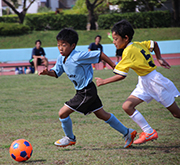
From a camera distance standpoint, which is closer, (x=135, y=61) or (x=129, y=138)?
(x=135, y=61)

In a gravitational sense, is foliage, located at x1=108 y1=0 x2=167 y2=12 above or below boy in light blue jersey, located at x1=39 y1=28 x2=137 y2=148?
below

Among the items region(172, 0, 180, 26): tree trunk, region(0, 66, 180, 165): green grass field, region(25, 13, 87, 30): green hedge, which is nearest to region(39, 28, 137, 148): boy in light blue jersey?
region(0, 66, 180, 165): green grass field

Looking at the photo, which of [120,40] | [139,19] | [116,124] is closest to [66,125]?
[116,124]

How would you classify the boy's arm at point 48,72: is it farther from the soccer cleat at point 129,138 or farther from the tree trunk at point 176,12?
the tree trunk at point 176,12

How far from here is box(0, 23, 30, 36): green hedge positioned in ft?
94.6

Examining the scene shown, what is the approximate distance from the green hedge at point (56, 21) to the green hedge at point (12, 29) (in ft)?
6.60

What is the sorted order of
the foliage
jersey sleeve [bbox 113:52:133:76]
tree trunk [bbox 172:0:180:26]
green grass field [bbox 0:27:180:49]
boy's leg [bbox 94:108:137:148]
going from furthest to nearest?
the foliage, tree trunk [bbox 172:0:180:26], green grass field [bbox 0:27:180:49], boy's leg [bbox 94:108:137:148], jersey sleeve [bbox 113:52:133:76]

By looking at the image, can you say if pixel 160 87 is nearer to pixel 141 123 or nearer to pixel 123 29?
pixel 141 123

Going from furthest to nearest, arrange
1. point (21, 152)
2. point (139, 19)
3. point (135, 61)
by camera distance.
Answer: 1. point (139, 19)
2. point (135, 61)
3. point (21, 152)

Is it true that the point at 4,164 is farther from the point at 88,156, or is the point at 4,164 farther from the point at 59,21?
the point at 59,21

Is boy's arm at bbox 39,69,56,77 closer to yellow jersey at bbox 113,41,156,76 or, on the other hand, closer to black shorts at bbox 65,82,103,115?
black shorts at bbox 65,82,103,115

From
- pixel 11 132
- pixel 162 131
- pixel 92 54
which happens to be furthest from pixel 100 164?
pixel 11 132

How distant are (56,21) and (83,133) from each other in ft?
91.3

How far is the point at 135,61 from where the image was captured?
3668 mm
